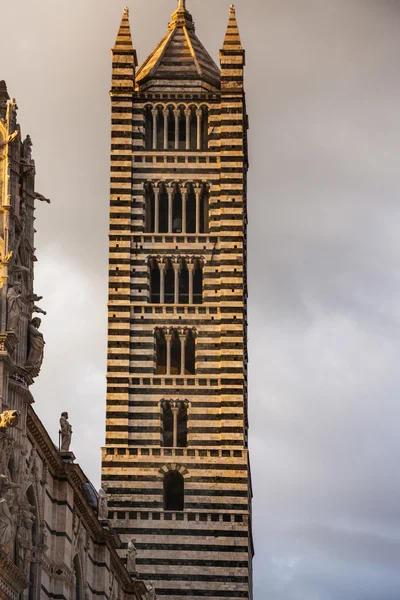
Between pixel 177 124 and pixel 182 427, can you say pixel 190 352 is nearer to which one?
pixel 182 427

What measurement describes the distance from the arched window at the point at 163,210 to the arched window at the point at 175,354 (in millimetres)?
3865

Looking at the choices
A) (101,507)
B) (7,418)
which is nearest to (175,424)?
(101,507)

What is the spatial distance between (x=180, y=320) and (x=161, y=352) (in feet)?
4.21

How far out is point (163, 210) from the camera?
6506 centimetres

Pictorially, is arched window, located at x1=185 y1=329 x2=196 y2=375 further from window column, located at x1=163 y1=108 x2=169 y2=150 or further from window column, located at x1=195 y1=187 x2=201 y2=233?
window column, located at x1=163 y1=108 x2=169 y2=150

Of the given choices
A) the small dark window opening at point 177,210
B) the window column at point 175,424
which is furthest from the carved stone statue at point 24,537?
the small dark window opening at point 177,210

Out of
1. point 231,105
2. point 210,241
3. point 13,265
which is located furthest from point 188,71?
point 13,265

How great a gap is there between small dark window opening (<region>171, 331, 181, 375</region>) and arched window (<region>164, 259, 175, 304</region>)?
1.36 meters

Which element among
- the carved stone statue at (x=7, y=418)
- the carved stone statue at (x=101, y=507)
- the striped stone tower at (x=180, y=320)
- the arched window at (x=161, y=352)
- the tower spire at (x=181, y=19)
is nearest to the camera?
the carved stone statue at (x=7, y=418)

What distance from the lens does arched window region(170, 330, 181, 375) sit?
2502 inches

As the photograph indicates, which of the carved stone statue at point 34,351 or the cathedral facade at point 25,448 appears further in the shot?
the carved stone statue at point 34,351

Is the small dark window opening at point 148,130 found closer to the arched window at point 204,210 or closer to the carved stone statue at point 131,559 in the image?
the arched window at point 204,210

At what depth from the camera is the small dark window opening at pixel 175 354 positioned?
209 ft

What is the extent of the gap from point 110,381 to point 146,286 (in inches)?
142
